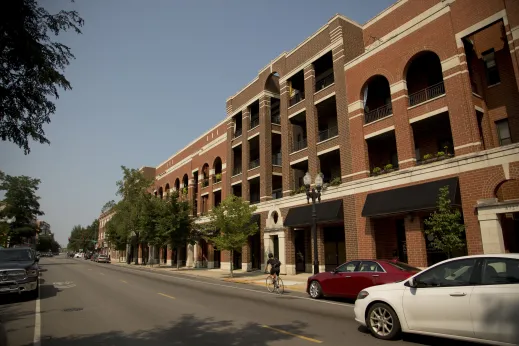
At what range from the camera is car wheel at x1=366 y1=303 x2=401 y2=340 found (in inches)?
261

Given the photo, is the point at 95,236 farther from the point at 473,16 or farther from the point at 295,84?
the point at 473,16

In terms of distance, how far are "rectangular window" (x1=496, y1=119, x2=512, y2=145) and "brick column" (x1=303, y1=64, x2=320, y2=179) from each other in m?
11.2

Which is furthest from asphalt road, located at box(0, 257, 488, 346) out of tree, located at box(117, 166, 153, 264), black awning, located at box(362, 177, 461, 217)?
tree, located at box(117, 166, 153, 264)

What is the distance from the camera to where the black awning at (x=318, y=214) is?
22.3 m

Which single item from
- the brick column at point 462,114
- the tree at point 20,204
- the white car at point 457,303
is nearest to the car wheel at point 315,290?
the white car at point 457,303

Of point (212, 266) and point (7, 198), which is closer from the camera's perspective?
point (212, 266)

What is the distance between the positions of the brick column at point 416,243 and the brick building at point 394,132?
0.18 feet

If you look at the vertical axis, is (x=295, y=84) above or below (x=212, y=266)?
above

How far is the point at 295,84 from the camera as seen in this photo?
30.5 metres

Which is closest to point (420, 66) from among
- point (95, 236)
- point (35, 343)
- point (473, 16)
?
point (473, 16)

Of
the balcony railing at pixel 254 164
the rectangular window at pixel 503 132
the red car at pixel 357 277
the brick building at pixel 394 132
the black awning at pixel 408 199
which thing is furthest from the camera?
the balcony railing at pixel 254 164

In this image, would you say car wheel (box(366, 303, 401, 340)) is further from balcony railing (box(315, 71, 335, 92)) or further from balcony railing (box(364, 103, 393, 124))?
balcony railing (box(315, 71, 335, 92))

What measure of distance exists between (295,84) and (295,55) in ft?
8.99

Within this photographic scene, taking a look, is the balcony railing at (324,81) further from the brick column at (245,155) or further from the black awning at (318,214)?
the black awning at (318,214)
